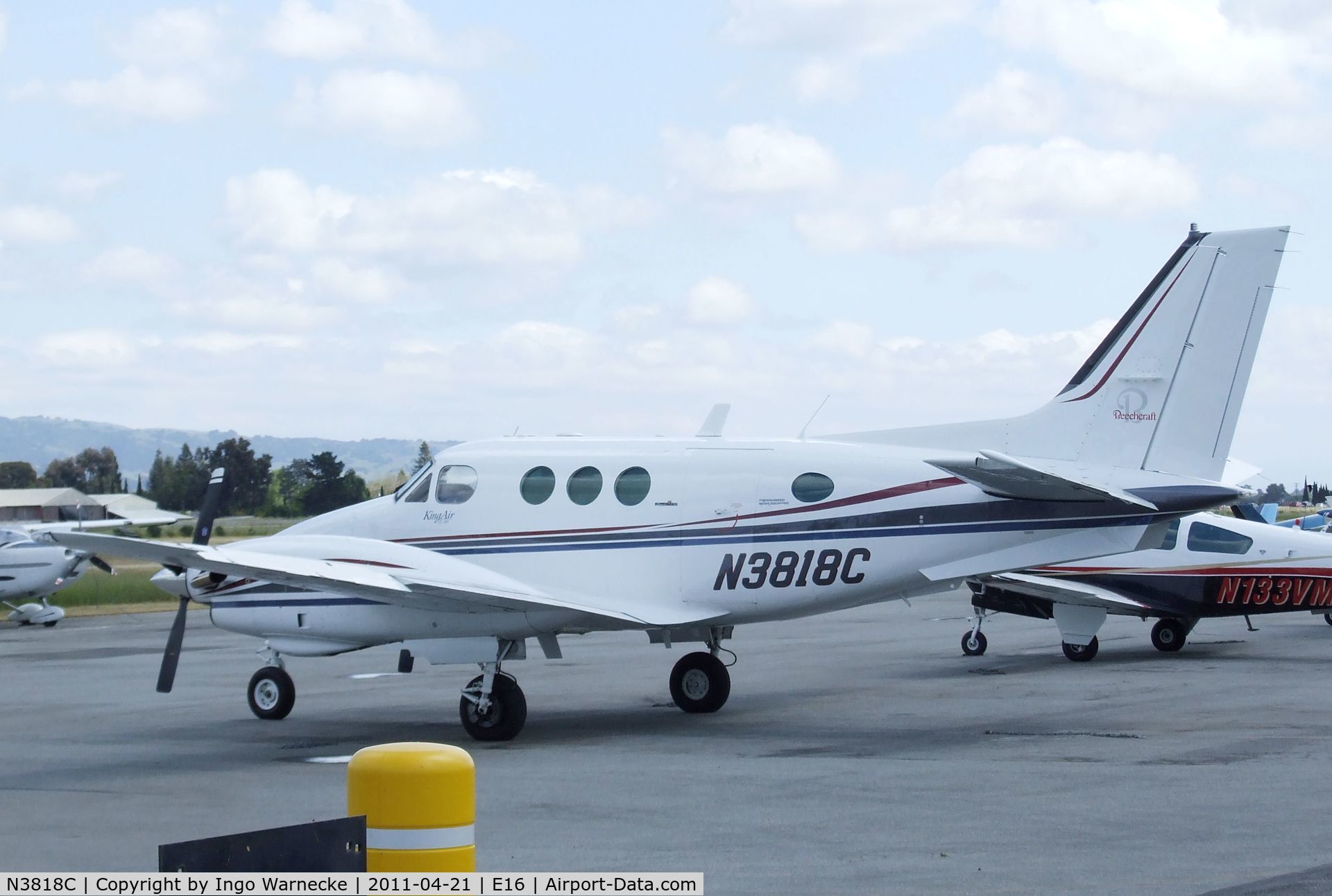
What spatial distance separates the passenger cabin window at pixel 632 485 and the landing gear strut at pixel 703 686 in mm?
2156

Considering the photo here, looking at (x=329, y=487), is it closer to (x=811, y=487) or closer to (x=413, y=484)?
(x=413, y=484)

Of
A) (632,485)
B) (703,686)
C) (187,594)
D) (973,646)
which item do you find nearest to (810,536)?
(632,485)

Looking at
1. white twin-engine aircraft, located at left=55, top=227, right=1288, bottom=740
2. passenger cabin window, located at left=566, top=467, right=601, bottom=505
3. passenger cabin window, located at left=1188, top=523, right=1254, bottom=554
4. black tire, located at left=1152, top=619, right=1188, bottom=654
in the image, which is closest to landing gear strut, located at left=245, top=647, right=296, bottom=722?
white twin-engine aircraft, located at left=55, top=227, right=1288, bottom=740

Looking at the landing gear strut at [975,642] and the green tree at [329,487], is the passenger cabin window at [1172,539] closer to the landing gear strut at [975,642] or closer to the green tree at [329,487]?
the landing gear strut at [975,642]

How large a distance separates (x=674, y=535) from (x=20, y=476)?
7381 cm

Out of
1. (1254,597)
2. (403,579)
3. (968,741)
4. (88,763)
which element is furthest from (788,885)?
(1254,597)

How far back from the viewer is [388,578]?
13820 mm

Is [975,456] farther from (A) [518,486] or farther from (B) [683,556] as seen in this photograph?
(A) [518,486]

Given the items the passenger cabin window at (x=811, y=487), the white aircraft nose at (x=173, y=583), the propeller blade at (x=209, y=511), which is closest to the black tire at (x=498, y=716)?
the passenger cabin window at (x=811, y=487)

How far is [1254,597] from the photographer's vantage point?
20531 millimetres

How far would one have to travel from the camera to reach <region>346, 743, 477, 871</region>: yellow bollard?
16.1ft

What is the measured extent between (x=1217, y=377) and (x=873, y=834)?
7211mm

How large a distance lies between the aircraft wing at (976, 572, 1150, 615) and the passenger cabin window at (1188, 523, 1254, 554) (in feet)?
3.93

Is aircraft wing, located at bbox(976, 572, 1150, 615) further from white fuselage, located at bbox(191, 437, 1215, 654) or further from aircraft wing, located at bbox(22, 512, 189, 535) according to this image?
aircraft wing, located at bbox(22, 512, 189, 535)
